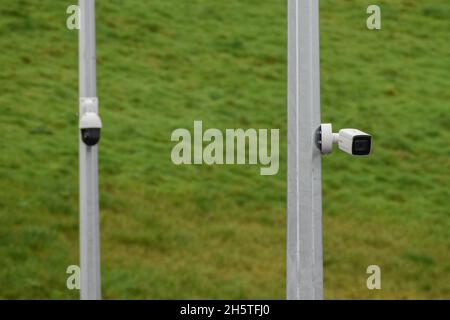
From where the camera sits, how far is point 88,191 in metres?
12.8

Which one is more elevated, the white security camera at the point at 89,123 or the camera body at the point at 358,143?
the white security camera at the point at 89,123

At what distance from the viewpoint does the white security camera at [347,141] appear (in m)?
8.59

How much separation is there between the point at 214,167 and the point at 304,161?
16.7 meters

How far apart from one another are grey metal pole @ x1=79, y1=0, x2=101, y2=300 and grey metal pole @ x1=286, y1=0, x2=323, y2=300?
14.5 ft

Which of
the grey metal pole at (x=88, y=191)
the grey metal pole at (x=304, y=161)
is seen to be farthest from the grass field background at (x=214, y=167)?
the grey metal pole at (x=304, y=161)

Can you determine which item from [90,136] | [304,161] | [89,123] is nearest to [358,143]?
[304,161]

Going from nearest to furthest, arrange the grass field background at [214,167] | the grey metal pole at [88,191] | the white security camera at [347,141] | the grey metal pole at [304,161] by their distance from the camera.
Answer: the grey metal pole at [304,161] → the white security camera at [347,141] → the grey metal pole at [88,191] → the grass field background at [214,167]

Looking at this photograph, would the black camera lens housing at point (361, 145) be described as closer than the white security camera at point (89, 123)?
Yes

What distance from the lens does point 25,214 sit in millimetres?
21828

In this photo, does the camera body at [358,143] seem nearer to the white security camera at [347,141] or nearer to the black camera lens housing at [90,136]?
the white security camera at [347,141]

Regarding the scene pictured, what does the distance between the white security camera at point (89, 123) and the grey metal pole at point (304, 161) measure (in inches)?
181

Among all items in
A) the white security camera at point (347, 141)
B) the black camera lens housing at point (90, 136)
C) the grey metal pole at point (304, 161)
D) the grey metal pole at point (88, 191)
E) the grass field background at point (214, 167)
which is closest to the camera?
the grey metal pole at point (304, 161)

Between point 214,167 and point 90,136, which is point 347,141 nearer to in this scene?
point 90,136

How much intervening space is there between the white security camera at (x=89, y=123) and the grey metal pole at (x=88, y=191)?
0.07 m
